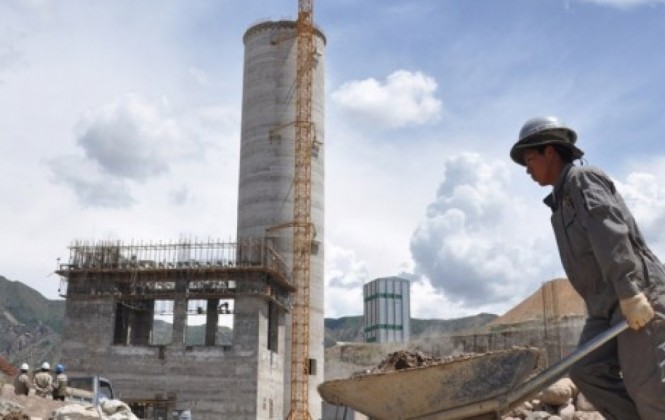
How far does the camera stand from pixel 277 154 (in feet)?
132

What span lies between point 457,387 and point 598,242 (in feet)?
3.62

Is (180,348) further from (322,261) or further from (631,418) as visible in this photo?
(631,418)

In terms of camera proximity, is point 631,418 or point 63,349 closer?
point 631,418

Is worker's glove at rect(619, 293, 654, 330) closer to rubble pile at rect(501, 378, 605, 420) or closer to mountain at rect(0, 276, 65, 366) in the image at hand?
rubble pile at rect(501, 378, 605, 420)

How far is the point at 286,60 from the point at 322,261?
456 inches

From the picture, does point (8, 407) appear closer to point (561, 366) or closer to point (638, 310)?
point (561, 366)

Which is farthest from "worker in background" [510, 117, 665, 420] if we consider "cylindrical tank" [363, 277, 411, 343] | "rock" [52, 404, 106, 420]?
"cylindrical tank" [363, 277, 411, 343]

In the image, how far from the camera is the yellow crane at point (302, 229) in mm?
37188

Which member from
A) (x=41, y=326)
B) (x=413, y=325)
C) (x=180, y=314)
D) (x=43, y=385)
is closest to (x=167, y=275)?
(x=180, y=314)

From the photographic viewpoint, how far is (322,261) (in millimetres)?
40219

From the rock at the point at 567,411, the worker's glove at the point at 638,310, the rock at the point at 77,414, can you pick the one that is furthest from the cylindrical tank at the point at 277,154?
the worker's glove at the point at 638,310

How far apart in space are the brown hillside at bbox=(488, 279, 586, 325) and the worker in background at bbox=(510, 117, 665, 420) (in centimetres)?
3198

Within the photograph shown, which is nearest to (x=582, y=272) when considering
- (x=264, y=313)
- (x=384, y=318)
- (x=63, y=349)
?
(x=264, y=313)

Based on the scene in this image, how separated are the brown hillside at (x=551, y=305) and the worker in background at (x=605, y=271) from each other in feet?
105
